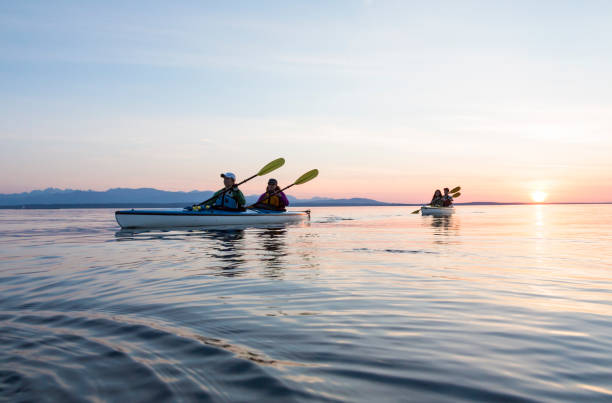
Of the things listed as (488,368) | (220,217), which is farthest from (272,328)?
(220,217)

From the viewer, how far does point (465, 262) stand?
8391mm

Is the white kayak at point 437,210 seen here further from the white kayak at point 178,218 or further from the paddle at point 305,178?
the white kayak at point 178,218

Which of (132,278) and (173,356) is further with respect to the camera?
(132,278)

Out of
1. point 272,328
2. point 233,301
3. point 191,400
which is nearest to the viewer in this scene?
point 191,400

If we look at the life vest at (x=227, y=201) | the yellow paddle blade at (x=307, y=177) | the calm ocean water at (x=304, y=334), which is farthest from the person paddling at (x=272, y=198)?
the calm ocean water at (x=304, y=334)

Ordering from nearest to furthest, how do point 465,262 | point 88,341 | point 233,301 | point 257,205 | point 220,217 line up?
point 88,341 → point 233,301 → point 465,262 → point 220,217 → point 257,205

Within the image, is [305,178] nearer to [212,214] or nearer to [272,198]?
[272,198]

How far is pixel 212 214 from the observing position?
59.4ft

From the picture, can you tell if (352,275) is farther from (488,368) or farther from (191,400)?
(191,400)

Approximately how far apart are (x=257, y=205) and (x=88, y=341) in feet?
62.0

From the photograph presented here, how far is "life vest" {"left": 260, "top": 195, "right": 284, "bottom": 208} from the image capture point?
877 inches

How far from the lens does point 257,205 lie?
22.1m

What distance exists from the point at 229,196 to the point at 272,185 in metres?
3.83

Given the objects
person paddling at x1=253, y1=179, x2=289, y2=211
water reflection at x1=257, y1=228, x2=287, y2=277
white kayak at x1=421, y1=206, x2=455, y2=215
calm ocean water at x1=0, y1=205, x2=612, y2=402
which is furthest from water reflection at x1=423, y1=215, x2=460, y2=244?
person paddling at x1=253, y1=179, x2=289, y2=211
